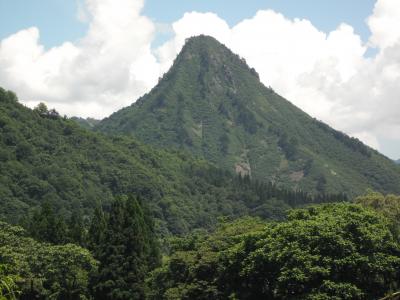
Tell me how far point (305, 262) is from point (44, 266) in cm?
3373

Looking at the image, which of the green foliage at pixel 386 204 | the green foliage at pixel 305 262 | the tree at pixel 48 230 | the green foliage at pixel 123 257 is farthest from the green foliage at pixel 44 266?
the green foliage at pixel 386 204

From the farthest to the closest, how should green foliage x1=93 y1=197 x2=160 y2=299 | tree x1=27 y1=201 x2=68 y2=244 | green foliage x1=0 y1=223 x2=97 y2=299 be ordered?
tree x1=27 y1=201 x2=68 y2=244 < green foliage x1=93 y1=197 x2=160 y2=299 < green foliage x1=0 y1=223 x2=97 y2=299

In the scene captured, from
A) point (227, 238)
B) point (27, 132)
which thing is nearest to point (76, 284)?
point (227, 238)

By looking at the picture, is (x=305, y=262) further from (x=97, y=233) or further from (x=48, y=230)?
(x=48, y=230)

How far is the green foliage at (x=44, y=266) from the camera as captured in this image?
62.2 meters

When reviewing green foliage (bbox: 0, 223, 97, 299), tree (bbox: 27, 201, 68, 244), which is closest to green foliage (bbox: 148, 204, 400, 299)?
green foliage (bbox: 0, 223, 97, 299)

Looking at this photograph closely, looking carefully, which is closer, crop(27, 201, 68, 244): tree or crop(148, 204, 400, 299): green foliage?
crop(148, 204, 400, 299): green foliage

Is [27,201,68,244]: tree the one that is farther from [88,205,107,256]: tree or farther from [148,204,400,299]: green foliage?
[148,204,400,299]: green foliage

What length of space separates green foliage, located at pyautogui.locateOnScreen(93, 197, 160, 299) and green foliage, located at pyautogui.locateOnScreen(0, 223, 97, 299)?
4.10 m

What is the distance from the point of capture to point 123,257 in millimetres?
73938

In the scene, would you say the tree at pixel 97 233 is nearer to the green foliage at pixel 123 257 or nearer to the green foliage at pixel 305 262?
the green foliage at pixel 123 257

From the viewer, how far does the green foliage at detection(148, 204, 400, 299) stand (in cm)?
4338

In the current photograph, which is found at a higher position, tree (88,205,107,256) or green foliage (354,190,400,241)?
green foliage (354,190,400,241)

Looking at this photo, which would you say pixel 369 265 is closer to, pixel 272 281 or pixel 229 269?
pixel 272 281
